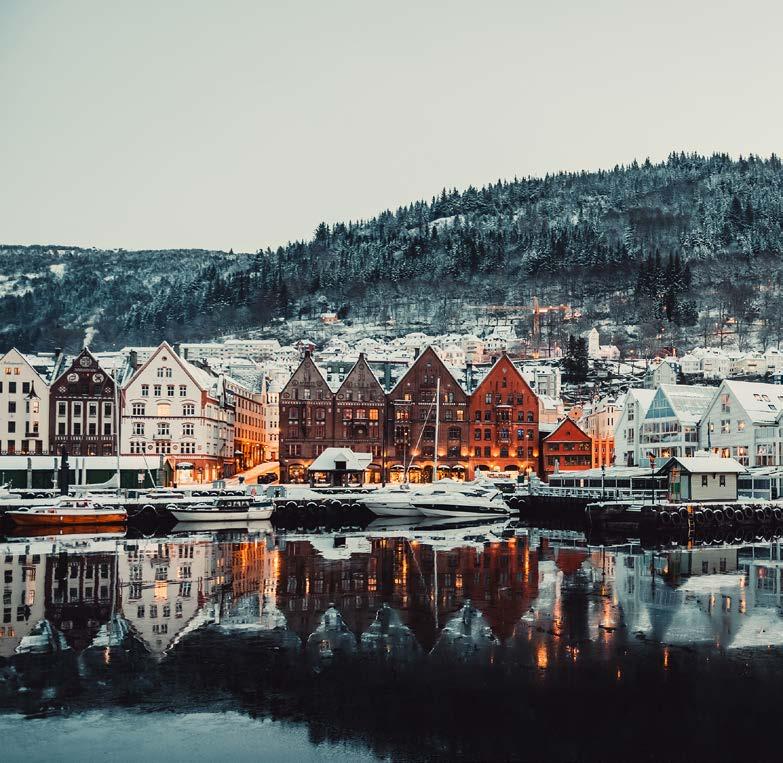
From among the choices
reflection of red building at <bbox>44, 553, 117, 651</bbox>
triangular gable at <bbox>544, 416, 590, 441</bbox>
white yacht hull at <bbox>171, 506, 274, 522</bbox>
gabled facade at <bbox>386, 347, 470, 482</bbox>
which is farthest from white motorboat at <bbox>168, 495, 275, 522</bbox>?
triangular gable at <bbox>544, 416, 590, 441</bbox>

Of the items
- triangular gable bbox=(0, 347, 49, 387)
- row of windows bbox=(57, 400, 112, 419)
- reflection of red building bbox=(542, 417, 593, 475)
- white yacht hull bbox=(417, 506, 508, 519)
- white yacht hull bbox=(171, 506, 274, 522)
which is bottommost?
white yacht hull bbox=(417, 506, 508, 519)

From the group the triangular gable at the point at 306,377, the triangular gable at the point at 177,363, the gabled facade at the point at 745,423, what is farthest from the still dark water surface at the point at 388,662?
the triangular gable at the point at 306,377

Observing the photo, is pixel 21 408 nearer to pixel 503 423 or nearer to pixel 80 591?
pixel 503 423

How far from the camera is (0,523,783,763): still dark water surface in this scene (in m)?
18.0

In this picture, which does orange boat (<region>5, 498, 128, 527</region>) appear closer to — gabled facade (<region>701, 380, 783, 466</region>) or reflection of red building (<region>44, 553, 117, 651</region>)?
reflection of red building (<region>44, 553, 117, 651</region>)

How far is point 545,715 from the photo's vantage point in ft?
63.4

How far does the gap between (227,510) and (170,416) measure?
1251 inches

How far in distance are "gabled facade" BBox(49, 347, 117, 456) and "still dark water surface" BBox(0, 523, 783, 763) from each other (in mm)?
62198

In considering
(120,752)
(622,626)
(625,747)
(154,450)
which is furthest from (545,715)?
(154,450)

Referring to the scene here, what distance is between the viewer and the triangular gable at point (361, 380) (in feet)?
377

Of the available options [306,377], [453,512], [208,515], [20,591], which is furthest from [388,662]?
[306,377]

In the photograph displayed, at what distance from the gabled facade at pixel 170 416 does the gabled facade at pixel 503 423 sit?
34.1 metres

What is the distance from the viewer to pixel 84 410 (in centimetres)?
10388

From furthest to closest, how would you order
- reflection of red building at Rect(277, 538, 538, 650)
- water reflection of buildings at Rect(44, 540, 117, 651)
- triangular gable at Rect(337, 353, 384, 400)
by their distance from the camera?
1. triangular gable at Rect(337, 353, 384, 400)
2. reflection of red building at Rect(277, 538, 538, 650)
3. water reflection of buildings at Rect(44, 540, 117, 651)
